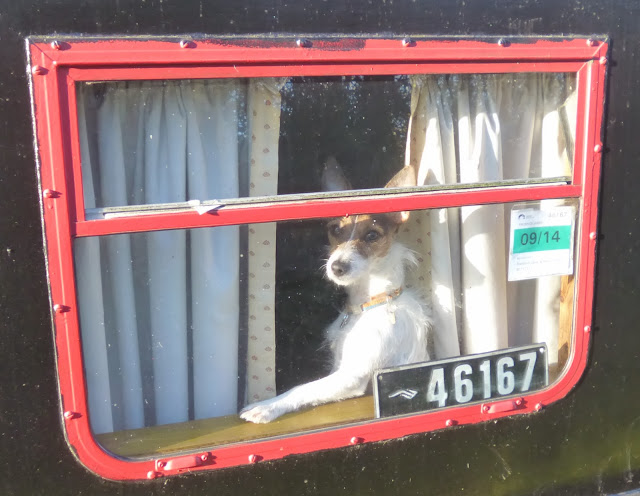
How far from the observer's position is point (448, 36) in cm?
169

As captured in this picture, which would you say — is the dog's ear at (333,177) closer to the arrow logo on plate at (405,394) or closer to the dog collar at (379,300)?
the dog collar at (379,300)

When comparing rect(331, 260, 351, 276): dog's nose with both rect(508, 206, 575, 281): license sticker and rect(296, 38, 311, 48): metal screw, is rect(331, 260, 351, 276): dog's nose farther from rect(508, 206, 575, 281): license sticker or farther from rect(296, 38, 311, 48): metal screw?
rect(296, 38, 311, 48): metal screw

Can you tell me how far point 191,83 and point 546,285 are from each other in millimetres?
1411

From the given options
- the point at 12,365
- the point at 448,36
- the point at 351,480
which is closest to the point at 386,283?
the point at 351,480

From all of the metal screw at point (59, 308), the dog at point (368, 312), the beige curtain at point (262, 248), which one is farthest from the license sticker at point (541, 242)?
the metal screw at point (59, 308)

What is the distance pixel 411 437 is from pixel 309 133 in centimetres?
100

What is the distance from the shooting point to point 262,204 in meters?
1.58

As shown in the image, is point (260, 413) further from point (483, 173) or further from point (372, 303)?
point (483, 173)

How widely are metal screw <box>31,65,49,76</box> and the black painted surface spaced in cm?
3

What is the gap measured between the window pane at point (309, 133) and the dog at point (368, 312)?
0.16 meters

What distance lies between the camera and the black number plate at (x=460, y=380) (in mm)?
1850

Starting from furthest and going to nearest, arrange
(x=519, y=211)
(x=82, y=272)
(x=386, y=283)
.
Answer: (x=386, y=283), (x=519, y=211), (x=82, y=272)

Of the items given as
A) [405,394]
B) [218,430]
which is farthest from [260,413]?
[405,394]

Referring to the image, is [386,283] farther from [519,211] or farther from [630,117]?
[630,117]
